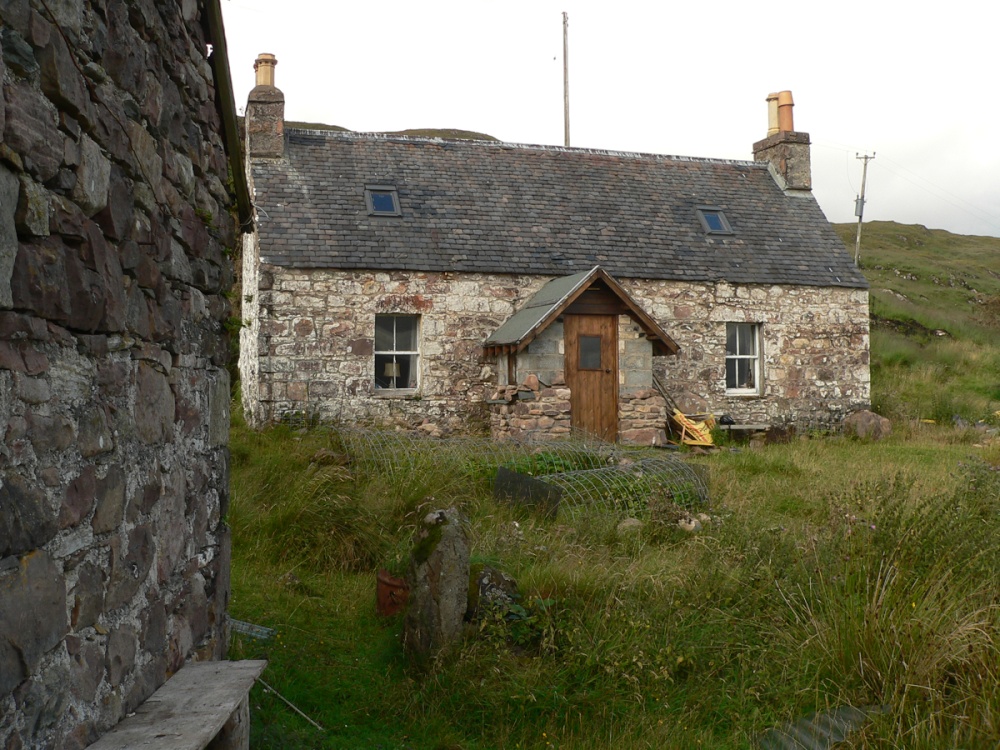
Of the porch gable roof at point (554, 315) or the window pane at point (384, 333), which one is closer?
the porch gable roof at point (554, 315)

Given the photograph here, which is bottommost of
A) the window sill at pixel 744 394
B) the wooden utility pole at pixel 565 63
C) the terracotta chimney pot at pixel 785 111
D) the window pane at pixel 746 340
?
the window sill at pixel 744 394

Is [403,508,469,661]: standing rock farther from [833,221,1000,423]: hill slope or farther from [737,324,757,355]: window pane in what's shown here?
[833,221,1000,423]: hill slope

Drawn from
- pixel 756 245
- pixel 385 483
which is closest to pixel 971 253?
pixel 756 245

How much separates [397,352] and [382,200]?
3114 mm

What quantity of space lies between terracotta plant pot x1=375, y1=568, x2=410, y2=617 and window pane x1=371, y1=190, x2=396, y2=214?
10.8 m

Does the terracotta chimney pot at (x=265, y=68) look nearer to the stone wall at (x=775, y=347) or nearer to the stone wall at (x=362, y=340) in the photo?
the stone wall at (x=362, y=340)

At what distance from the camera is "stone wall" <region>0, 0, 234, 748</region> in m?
2.24

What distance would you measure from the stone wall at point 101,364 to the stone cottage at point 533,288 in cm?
1001

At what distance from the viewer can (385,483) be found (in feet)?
28.9

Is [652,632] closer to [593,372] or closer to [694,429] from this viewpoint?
[593,372]

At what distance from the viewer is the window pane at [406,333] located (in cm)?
1567

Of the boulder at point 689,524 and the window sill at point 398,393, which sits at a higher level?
the window sill at point 398,393

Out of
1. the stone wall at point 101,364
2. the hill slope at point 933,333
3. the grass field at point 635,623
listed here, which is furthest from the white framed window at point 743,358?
the stone wall at point 101,364

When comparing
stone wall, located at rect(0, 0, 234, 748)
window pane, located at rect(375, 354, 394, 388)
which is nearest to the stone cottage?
window pane, located at rect(375, 354, 394, 388)
